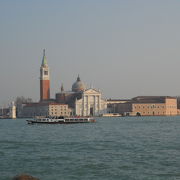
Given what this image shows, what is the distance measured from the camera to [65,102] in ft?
380

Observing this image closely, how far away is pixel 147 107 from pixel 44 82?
75.3 ft

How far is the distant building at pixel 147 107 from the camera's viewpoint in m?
113

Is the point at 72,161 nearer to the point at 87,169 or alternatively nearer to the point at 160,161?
the point at 87,169

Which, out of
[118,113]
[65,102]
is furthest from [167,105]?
[65,102]

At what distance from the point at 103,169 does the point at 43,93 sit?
96.3 meters

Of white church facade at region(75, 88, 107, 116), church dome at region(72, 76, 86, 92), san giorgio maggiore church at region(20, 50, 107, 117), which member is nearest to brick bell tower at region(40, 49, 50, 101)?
san giorgio maggiore church at region(20, 50, 107, 117)

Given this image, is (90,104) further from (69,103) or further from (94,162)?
(94,162)

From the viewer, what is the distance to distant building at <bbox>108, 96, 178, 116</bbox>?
113 m

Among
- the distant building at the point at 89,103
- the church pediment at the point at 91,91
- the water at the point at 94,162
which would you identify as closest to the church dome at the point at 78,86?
the distant building at the point at 89,103

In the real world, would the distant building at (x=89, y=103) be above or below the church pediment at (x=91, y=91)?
below

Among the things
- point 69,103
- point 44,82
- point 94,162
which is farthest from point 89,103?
point 94,162

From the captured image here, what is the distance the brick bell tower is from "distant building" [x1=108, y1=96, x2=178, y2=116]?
1546 centimetres

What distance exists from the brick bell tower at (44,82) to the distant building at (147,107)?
15464mm

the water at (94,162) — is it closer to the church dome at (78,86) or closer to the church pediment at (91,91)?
the church pediment at (91,91)
